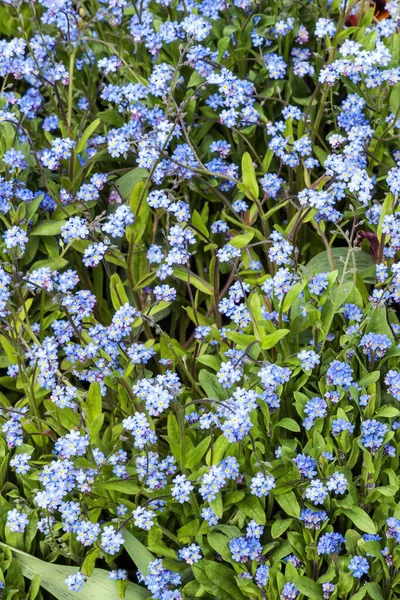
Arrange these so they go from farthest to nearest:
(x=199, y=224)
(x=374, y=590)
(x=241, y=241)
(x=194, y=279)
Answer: (x=199, y=224) → (x=194, y=279) → (x=241, y=241) → (x=374, y=590)

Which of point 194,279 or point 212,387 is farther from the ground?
point 194,279

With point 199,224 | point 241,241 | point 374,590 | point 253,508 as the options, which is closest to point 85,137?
point 199,224

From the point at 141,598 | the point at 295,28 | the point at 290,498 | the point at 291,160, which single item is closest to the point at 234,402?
the point at 290,498

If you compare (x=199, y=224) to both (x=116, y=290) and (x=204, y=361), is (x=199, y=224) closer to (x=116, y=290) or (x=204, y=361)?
(x=116, y=290)

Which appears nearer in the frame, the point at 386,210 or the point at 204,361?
the point at 204,361

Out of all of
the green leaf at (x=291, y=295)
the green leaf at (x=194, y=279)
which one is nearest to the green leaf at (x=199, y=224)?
the green leaf at (x=194, y=279)

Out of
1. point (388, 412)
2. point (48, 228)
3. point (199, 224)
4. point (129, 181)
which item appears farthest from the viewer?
point (129, 181)

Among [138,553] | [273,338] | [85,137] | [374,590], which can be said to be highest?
[85,137]
